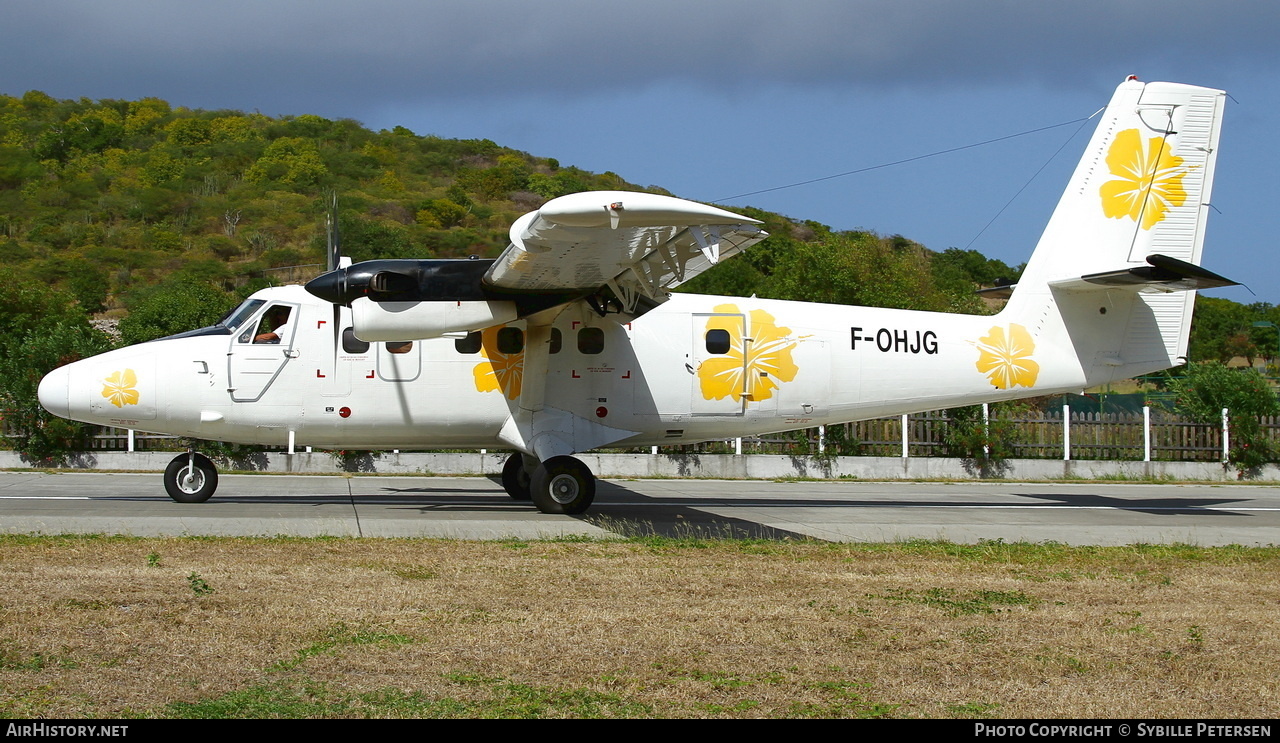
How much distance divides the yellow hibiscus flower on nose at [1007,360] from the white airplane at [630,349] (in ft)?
0.10

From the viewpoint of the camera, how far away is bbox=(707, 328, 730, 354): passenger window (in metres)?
14.1

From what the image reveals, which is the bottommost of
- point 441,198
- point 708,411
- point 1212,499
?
point 1212,499

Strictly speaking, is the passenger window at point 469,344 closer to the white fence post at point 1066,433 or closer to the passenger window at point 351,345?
the passenger window at point 351,345

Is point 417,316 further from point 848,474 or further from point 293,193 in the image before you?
point 293,193

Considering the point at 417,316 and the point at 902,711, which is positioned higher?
the point at 417,316

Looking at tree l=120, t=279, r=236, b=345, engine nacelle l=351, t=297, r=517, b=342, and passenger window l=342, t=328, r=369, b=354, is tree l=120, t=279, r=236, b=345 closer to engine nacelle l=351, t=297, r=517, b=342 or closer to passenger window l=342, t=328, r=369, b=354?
passenger window l=342, t=328, r=369, b=354

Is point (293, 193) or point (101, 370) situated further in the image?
point (293, 193)

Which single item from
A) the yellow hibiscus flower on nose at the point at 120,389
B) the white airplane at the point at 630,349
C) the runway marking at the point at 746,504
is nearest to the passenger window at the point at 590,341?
the white airplane at the point at 630,349

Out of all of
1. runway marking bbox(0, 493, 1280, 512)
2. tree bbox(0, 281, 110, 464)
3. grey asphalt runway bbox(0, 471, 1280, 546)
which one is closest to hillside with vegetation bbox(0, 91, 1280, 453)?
tree bbox(0, 281, 110, 464)

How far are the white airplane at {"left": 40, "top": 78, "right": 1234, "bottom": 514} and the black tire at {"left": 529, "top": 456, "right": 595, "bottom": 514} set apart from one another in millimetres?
25

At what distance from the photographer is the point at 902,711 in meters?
4.99

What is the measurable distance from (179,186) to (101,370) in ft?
219

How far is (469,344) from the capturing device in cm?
1370
